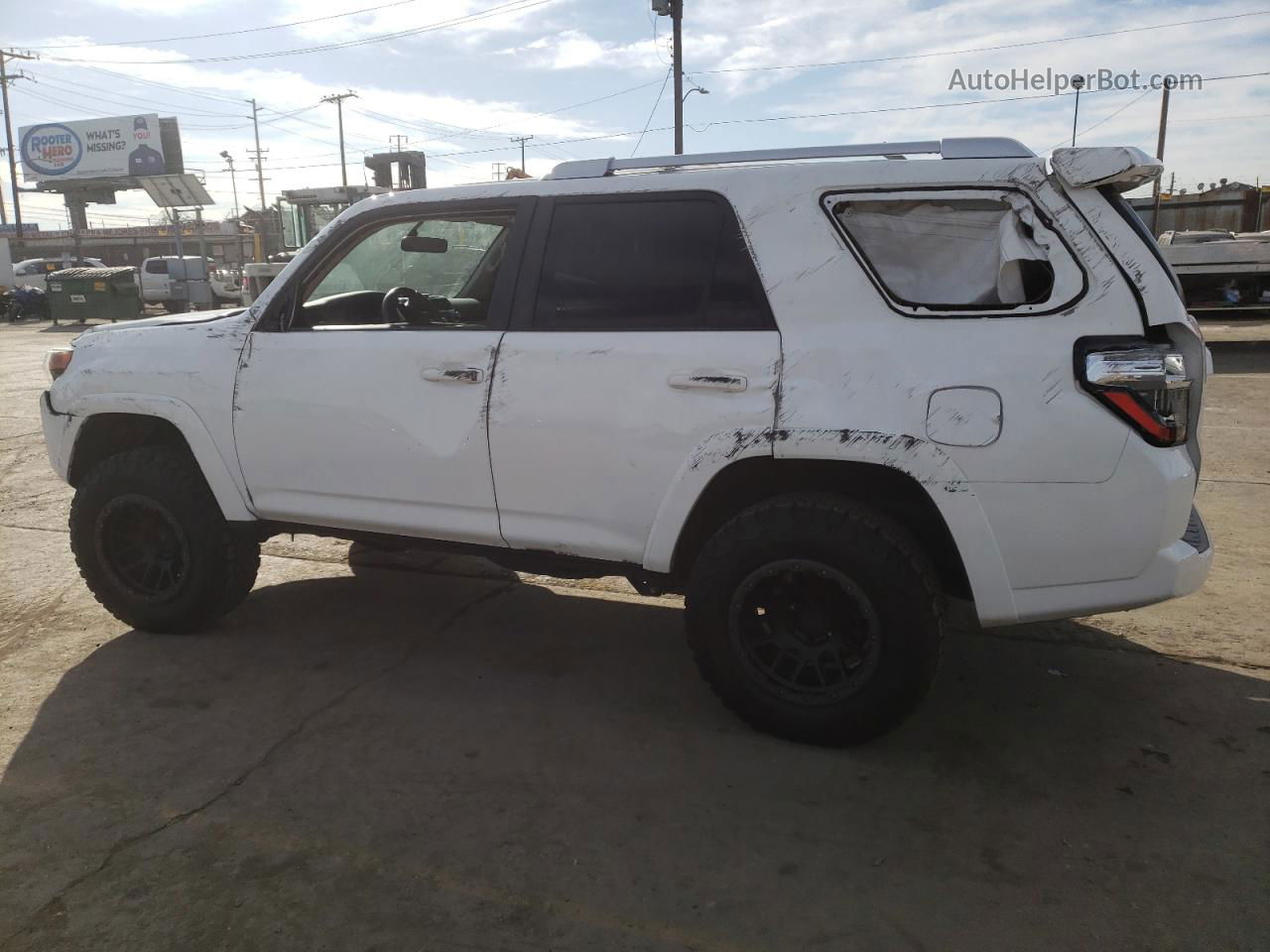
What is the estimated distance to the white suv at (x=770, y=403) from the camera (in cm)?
269

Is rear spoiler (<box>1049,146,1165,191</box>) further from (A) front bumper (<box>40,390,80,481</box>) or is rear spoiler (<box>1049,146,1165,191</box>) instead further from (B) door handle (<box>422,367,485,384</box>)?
(A) front bumper (<box>40,390,80,481</box>)

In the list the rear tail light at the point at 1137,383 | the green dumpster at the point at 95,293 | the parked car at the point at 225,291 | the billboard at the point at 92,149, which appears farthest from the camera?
the billboard at the point at 92,149

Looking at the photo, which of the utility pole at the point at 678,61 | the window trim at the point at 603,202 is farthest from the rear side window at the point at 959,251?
the utility pole at the point at 678,61

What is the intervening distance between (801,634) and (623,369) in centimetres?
104

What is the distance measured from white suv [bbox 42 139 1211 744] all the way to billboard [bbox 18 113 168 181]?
6351cm

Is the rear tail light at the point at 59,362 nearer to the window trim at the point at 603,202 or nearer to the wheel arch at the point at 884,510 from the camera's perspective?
the window trim at the point at 603,202

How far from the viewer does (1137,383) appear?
2.62 m

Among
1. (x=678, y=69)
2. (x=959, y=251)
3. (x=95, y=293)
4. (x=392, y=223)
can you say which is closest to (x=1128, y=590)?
(x=959, y=251)

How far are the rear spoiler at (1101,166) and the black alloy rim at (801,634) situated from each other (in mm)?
1351

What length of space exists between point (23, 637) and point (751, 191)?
11.8 feet

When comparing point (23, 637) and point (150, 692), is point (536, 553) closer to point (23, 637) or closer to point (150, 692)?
point (150, 692)

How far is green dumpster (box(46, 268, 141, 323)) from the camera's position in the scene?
26969 mm

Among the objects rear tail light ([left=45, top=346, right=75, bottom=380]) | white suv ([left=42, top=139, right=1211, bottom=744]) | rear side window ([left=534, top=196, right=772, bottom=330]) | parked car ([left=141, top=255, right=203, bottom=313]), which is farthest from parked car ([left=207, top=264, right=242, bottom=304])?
rear side window ([left=534, top=196, right=772, bottom=330])

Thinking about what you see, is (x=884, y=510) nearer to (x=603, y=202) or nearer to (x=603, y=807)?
(x=603, y=807)
